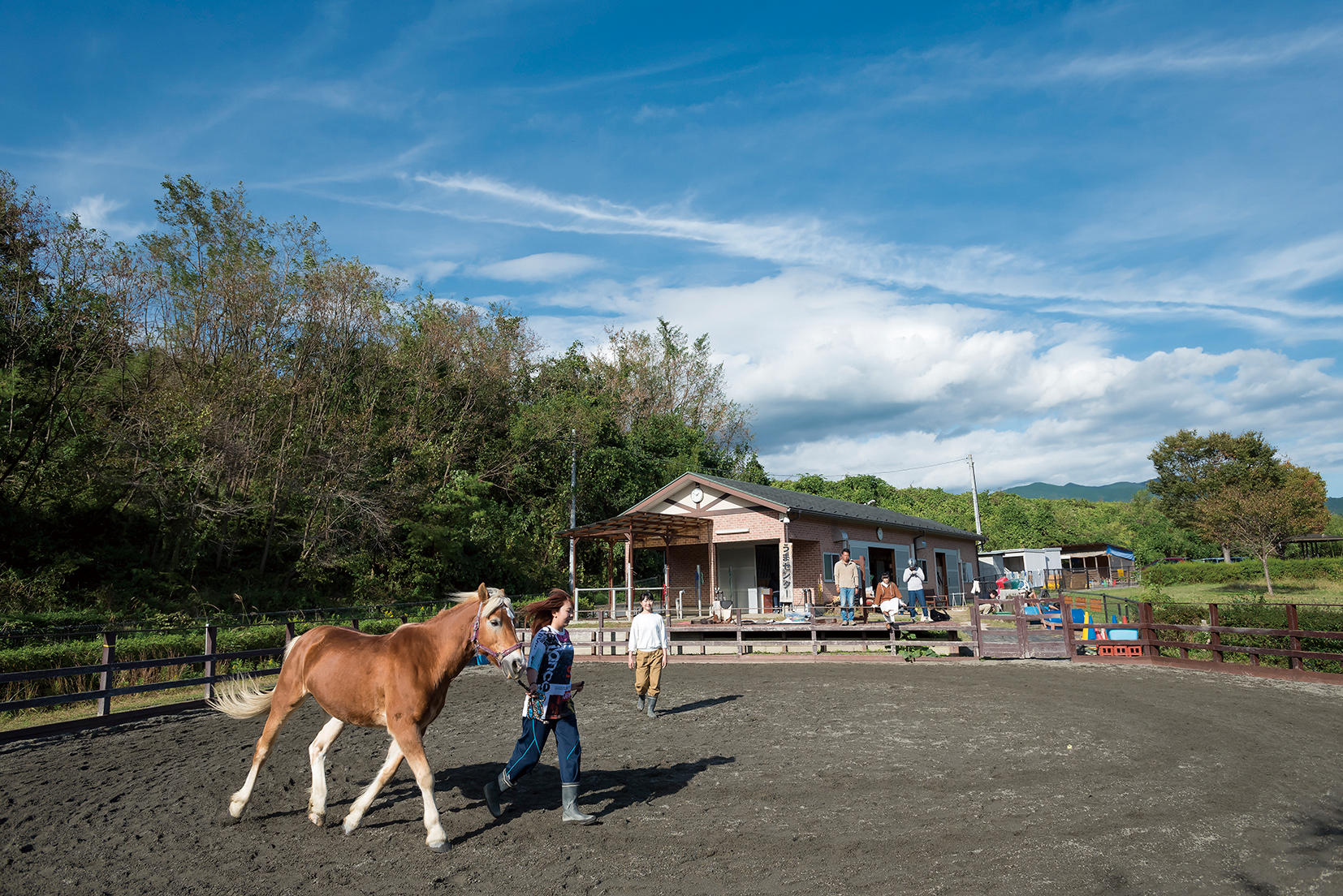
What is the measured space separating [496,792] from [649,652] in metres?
5.10

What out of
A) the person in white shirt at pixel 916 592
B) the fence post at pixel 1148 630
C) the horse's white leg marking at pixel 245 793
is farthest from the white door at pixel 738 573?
the horse's white leg marking at pixel 245 793

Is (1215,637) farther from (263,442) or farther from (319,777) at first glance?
(263,442)

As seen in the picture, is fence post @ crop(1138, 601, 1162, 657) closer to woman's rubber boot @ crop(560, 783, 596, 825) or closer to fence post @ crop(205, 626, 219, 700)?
woman's rubber boot @ crop(560, 783, 596, 825)

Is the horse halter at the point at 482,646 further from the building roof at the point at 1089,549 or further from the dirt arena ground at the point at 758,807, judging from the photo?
the building roof at the point at 1089,549

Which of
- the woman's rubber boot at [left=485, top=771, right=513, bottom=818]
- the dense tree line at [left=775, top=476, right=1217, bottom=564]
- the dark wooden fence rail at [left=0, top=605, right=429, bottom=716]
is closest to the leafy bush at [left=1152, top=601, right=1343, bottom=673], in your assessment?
the woman's rubber boot at [left=485, top=771, right=513, bottom=818]

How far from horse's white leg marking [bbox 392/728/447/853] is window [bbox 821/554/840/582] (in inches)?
778

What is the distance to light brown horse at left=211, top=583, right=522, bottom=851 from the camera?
534cm

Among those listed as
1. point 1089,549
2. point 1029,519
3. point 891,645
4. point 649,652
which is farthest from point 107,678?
point 1029,519

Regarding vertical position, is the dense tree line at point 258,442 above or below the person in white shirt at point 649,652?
above

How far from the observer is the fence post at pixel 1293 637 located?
1277 centimetres

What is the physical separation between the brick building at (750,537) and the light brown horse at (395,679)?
16287 mm

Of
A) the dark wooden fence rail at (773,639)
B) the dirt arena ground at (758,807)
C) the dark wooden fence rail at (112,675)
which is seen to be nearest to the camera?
the dirt arena ground at (758,807)

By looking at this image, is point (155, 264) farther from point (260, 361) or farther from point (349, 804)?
point (349, 804)

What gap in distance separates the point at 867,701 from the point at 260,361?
20.3 meters
